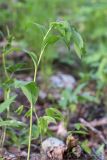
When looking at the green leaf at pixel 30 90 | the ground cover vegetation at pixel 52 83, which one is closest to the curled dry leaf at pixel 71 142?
the ground cover vegetation at pixel 52 83

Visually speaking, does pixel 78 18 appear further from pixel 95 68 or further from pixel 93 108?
pixel 93 108

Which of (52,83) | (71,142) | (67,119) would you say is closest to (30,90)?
(71,142)

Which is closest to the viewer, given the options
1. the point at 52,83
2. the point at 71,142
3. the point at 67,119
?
the point at 71,142

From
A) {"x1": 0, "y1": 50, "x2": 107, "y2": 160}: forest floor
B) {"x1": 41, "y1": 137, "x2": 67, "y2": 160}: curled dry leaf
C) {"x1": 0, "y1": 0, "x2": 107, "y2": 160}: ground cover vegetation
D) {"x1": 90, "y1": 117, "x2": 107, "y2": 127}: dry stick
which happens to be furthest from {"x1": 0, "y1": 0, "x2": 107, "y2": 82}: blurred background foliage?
{"x1": 41, "y1": 137, "x2": 67, "y2": 160}: curled dry leaf

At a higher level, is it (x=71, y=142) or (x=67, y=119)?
(x=71, y=142)

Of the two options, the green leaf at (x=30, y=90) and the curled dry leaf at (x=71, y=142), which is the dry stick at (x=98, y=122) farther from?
the green leaf at (x=30, y=90)

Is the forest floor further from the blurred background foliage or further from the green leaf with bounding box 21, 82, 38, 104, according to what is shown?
the green leaf with bounding box 21, 82, 38, 104

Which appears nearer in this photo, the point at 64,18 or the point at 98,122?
the point at 98,122

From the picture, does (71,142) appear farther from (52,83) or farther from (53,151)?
(52,83)
